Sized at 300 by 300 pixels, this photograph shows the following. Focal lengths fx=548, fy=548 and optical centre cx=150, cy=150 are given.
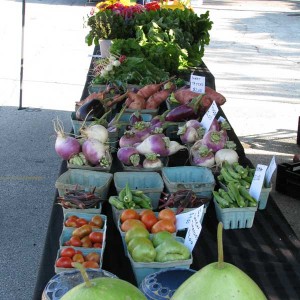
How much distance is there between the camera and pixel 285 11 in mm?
19031

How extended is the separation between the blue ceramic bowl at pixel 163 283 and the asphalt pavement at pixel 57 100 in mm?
1895

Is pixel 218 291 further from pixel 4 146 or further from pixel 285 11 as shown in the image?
pixel 285 11

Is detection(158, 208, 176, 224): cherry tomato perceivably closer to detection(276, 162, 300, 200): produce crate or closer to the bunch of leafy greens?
the bunch of leafy greens

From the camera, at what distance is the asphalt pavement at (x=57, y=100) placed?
4.19 m

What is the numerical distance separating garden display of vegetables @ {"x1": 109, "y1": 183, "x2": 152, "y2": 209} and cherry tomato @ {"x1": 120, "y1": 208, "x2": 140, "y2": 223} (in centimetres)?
9

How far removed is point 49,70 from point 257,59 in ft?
13.9

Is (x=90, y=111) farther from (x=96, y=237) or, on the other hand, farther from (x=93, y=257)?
(x=93, y=257)

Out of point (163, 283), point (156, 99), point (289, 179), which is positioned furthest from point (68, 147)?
point (289, 179)

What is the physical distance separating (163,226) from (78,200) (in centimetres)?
43

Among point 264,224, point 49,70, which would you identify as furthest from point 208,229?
point 49,70

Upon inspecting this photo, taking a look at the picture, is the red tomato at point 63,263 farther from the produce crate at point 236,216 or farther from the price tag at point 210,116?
the price tag at point 210,116

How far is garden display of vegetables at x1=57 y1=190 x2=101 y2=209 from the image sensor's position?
7.59ft

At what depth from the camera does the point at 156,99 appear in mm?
3926

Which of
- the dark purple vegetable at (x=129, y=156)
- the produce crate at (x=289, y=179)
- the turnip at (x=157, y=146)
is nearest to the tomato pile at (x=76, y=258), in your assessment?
the dark purple vegetable at (x=129, y=156)
